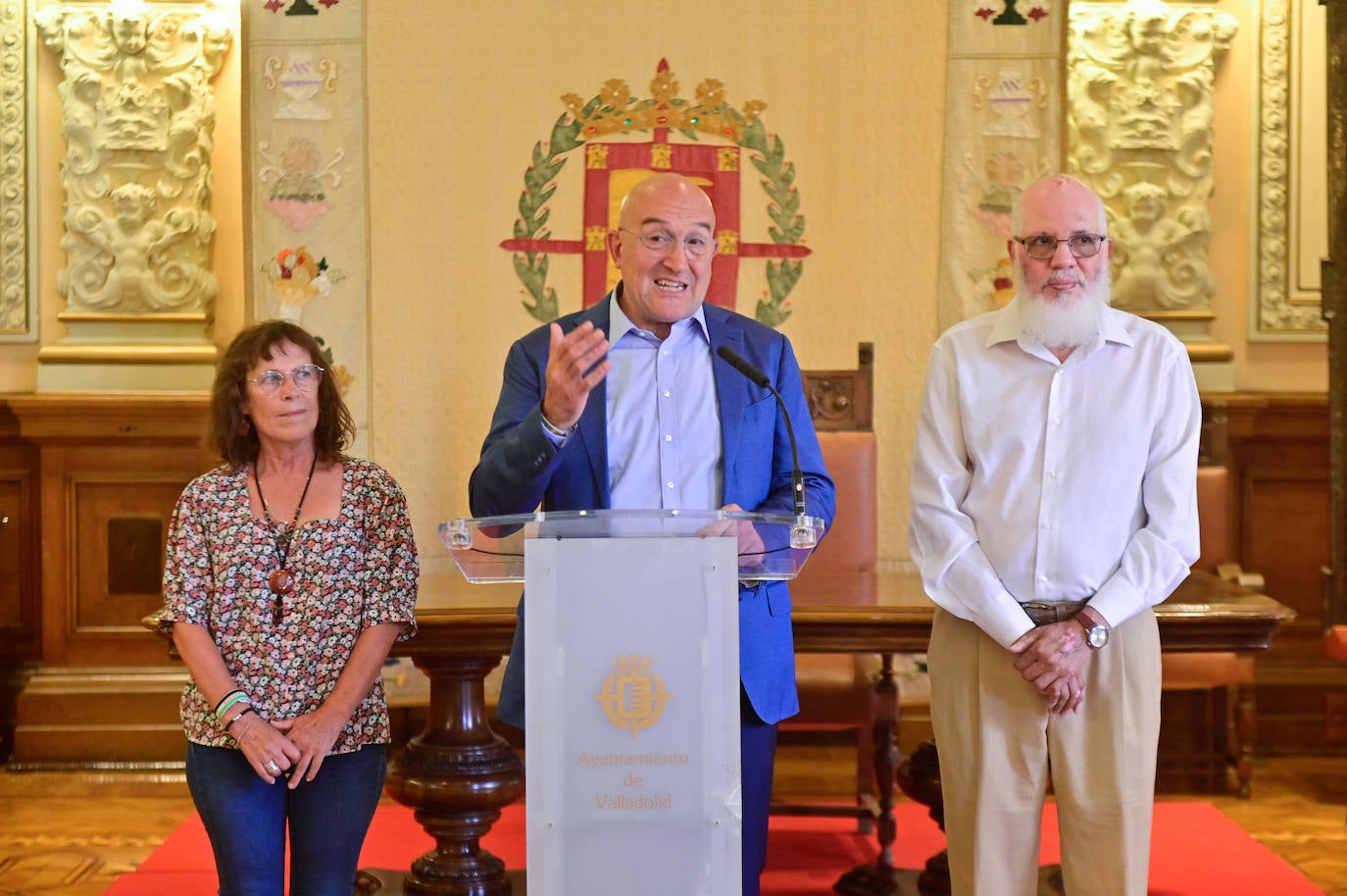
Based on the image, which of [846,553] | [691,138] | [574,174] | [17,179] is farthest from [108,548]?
[846,553]

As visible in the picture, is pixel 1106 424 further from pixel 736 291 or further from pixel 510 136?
pixel 510 136

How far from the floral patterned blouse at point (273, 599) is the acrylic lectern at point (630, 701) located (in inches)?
20.2

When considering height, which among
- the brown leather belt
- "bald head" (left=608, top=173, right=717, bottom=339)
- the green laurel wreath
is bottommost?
the brown leather belt

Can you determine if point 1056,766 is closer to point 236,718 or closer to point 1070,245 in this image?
point 1070,245

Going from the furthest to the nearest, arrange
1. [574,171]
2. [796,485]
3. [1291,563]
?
[1291,563] < [574,171] < [796,485]

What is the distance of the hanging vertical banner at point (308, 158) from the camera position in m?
4.80

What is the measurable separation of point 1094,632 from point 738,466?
625 mm

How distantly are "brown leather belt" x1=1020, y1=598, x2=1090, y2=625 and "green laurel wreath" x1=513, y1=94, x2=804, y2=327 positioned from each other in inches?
101

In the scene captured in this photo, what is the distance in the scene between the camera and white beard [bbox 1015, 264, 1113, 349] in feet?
7.88

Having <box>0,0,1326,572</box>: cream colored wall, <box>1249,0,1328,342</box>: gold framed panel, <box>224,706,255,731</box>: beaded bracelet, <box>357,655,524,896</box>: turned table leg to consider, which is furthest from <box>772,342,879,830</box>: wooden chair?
<box>1249,0,1328,342</box>: gold framed panel

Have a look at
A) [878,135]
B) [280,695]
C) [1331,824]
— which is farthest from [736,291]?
[280,695]

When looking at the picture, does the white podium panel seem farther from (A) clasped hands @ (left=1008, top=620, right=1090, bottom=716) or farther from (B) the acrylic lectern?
(A) clasped hands @ (left=1008, top=620, right=1090, bottom=716)

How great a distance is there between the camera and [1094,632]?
230 centimetres

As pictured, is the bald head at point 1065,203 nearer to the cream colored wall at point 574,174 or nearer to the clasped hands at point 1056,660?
the clasped hands at point 1056,660
